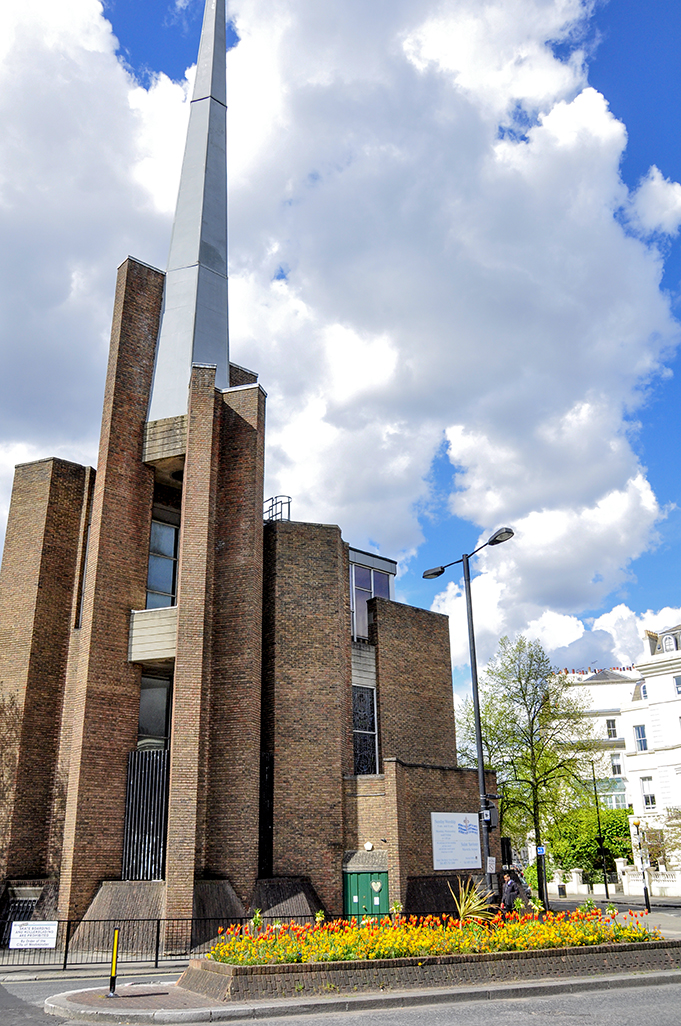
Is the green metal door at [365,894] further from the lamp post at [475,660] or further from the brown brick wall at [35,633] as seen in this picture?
the brown brick wall at [35,633]

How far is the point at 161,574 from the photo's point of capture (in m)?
27.1

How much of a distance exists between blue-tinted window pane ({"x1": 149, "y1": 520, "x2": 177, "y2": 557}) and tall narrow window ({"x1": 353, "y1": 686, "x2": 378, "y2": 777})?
813cm

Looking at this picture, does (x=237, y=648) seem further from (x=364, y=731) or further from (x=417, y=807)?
(x=417, y=807)

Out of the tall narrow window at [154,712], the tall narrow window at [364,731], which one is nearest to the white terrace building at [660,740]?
the tall narrow window at [364,731]

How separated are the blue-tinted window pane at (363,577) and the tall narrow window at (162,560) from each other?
7212 mm

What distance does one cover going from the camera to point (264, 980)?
38.1ft

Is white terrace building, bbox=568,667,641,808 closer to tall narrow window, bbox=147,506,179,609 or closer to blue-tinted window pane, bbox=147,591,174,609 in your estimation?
tall narrow window, bbox=147,506,179,609

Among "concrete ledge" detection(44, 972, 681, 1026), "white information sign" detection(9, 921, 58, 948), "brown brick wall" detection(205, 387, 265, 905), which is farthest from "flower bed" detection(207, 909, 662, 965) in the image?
"brown brick wall" detection(205, 387, 265, 905)

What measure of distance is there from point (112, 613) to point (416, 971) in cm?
1485

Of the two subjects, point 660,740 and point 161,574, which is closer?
point 161,574

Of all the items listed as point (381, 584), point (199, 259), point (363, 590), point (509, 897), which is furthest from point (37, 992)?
point (199, 259)

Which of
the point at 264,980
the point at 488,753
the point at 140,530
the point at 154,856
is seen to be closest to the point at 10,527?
the point at 140,530

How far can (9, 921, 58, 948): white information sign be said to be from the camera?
1653 centimetres

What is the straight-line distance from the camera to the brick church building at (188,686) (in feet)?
73.4
